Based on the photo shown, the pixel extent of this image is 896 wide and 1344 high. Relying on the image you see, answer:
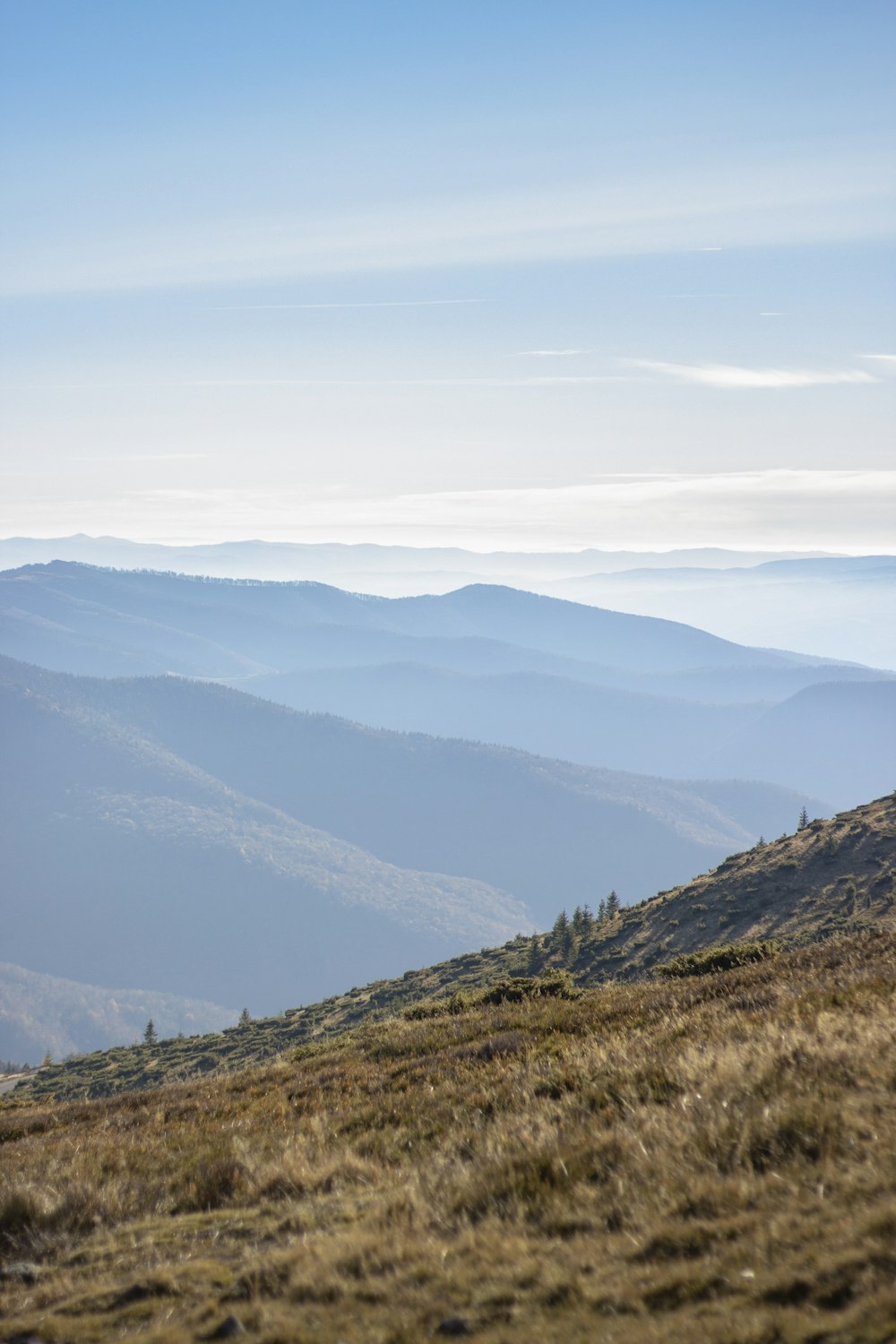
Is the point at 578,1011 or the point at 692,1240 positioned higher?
the point at 692,1240

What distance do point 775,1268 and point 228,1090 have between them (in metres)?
11.5

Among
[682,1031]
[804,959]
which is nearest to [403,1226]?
[682,1031]

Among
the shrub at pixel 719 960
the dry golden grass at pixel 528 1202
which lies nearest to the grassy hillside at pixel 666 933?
the shrub at pixel 719 960

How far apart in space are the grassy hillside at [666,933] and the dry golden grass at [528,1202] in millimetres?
19169

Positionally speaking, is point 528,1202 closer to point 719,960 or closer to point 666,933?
point 719,960

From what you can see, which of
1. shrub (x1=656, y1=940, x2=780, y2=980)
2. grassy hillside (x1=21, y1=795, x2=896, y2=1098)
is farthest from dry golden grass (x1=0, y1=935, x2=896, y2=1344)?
grassy hillside (x1=21, y1=795, x2=896, y2=1098)

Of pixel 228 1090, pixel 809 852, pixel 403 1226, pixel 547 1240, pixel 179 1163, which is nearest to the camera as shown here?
pixel 547 1240

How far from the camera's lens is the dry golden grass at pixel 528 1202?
4773 millimetres

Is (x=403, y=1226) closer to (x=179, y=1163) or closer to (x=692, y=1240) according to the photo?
(x=692, y=1240)

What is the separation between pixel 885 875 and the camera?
3353 cm

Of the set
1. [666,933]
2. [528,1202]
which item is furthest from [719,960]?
[666,933]

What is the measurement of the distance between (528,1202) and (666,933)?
1281 inches

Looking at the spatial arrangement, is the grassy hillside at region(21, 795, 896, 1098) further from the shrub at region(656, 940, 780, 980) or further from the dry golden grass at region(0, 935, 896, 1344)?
the dry golden grass at region(0, 935, 896, 1344)

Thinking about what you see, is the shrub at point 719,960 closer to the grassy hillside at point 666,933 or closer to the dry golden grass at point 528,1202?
the dry golden grass at point 528,1202
